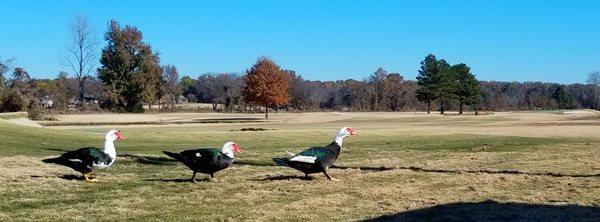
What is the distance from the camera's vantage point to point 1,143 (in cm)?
2288

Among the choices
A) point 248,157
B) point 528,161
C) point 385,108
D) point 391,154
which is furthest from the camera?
point 385,108

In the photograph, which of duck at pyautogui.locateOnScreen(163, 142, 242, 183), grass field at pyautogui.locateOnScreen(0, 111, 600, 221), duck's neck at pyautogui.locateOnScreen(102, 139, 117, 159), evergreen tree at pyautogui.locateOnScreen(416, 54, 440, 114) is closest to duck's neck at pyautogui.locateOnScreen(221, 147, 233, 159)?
duck at pyautogui.locateOnScreen(163, 142, 242, 183)

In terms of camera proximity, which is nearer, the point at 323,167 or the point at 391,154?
the point at 323,167

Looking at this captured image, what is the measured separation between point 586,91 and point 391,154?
545 ft

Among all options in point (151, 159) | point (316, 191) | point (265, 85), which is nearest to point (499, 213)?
point (316, 191)

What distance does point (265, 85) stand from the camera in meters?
78.4

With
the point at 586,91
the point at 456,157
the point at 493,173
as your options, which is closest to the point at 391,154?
the point at 456,157

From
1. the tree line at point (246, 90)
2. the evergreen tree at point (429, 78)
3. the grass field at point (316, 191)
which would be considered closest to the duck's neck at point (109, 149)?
the grass field at point (316, 191)

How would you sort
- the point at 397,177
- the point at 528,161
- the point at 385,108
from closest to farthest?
the point at 397,177 < the point at 528,161 < the point at 385,108

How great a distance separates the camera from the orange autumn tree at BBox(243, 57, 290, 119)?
258ft

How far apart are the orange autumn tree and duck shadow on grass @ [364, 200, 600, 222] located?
224ft

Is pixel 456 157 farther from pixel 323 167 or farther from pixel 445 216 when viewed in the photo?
pixel 445 216

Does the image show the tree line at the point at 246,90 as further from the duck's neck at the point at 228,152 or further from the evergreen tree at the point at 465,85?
the duck's neck at the point at 228,152

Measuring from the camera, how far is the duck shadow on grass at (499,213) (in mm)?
9344
